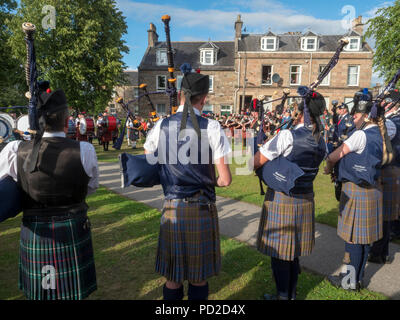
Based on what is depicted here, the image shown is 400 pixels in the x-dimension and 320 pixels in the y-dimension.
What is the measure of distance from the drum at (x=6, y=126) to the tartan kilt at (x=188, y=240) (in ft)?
13.7

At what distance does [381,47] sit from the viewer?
17.0 m

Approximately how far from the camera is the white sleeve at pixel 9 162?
1.88 meters

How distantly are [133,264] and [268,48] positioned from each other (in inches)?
967

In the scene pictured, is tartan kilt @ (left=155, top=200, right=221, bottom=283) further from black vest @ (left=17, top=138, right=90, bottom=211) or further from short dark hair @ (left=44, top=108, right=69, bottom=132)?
short dark hair @ (left=44, top=108, right=69, bottom=132)

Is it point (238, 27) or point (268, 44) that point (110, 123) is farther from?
point (238, 27)

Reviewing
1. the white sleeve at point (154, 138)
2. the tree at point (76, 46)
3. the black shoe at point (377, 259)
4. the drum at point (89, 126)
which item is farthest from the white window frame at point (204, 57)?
the white sleeve at point (154, 138)

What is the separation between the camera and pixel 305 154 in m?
2.38

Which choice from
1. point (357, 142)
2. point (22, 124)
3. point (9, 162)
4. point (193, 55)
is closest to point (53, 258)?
point (9, 162)

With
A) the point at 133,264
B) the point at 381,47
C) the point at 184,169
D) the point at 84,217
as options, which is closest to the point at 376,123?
the point at 184,169

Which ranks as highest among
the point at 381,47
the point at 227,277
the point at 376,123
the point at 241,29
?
the point at 241,29

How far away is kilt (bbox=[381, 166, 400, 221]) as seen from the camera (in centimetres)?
358

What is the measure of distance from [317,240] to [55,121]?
3.60 meters

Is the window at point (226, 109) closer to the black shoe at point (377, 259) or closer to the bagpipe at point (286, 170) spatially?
the black shoe at point (377, 259)
